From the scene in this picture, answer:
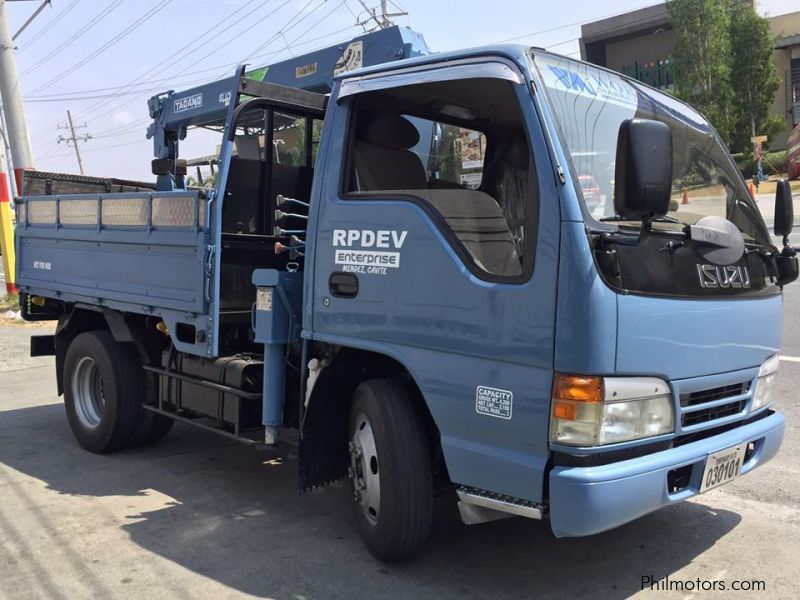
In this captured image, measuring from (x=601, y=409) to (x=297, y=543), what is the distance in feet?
6.69

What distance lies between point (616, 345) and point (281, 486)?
2.97 m

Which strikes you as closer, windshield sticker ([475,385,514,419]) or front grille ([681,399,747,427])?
windshield sticker ([475,385,514,419])

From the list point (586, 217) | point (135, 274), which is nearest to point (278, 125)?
point (135, 274)

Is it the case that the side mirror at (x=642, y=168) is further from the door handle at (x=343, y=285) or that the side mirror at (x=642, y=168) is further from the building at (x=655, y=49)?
the building at (x=655, y=49)

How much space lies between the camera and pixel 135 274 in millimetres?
5328

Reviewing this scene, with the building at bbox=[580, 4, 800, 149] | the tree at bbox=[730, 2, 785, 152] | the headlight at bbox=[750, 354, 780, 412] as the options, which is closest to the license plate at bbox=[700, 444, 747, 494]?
the headlight at bbox=[750, 354, 780, 412]

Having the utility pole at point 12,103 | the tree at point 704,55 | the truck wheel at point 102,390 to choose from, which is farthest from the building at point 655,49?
the truck wheel at point 102,390

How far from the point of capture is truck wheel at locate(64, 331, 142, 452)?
5723 millimetres

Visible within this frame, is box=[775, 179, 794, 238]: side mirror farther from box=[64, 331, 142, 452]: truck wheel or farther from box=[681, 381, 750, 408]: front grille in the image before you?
box=[64, 331, 142, 452]: truck wheel

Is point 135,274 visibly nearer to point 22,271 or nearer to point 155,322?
point 155,322

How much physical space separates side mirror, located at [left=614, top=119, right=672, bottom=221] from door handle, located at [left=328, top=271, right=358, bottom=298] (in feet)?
4.75

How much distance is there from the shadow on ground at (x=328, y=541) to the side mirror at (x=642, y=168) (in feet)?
6.02

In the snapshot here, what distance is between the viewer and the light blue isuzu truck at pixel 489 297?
9.78ft

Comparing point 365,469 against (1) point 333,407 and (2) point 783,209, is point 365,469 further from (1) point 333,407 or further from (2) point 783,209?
(2) point 783,209
